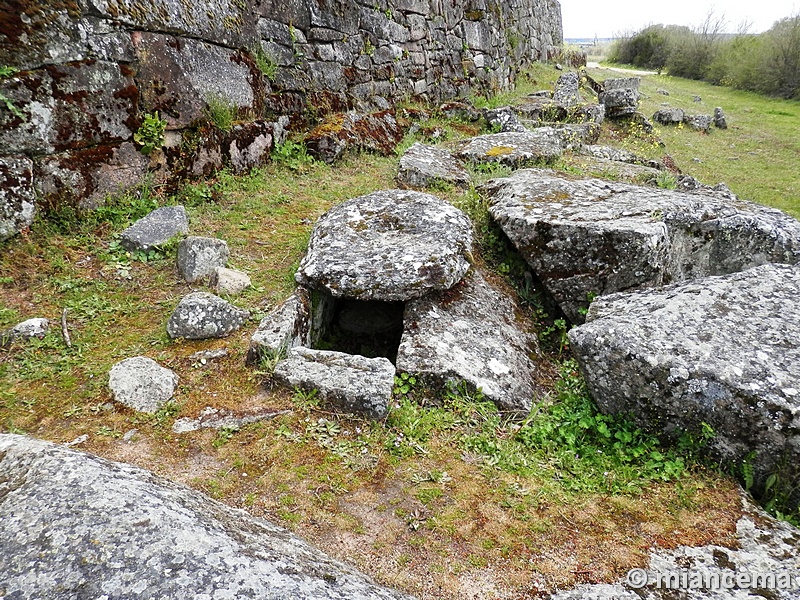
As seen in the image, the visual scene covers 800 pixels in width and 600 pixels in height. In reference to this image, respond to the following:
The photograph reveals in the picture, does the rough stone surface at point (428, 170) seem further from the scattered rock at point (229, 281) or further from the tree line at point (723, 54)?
the tree line at point (723, 54)

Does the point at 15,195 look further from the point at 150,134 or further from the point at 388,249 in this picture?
the point at 388,249

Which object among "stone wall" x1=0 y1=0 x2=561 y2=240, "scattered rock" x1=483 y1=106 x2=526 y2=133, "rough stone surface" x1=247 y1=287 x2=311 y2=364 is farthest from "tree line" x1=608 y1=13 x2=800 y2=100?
"rough stone surface" x1=247 y1=287 x2=311 y2=364

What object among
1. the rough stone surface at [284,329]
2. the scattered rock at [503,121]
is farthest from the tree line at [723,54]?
the rough stone surface at [284,329]

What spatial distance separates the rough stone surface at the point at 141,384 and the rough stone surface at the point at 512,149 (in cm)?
536

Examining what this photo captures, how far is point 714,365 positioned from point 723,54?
36370 millimetres

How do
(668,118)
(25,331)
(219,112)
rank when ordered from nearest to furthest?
(25,331) < (219,112) < (668,118)

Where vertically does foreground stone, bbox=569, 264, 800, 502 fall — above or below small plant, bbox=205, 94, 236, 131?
below

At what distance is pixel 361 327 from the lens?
14.3 ft

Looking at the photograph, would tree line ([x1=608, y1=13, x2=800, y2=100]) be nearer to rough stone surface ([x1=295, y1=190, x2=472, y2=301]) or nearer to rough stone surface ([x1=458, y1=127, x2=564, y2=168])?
rough stone surface ([x1=458, y1=127, x2=564, y2=168])

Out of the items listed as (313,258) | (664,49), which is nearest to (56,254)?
(313,258)

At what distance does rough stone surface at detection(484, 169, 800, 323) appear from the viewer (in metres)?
4.02

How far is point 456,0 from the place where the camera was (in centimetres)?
1172

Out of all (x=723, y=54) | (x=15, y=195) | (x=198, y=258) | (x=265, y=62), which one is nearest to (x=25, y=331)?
(x=198, y=258)

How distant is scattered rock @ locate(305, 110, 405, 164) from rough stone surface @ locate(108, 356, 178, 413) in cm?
450
